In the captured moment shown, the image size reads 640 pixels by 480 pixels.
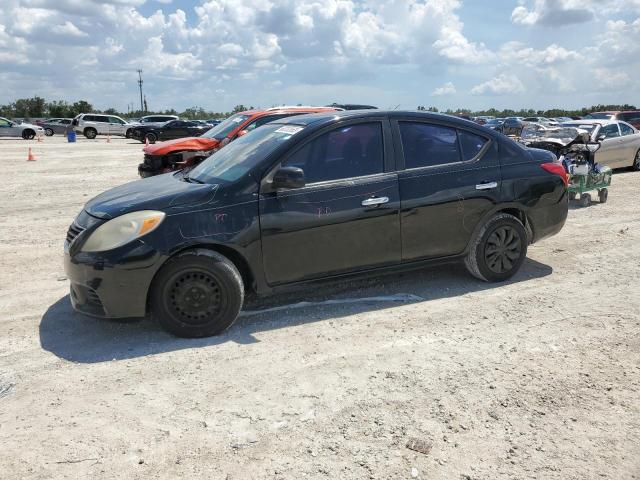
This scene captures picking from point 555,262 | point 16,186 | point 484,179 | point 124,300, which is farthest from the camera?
point 16,186

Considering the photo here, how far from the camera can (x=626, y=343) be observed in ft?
14.0

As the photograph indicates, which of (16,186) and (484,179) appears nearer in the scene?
(484,179)

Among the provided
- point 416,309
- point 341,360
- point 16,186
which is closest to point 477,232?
point 416,309

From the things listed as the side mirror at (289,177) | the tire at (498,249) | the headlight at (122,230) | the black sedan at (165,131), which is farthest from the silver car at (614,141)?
the black sedan at (165,131)

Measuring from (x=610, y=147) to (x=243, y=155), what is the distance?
39.5 ft

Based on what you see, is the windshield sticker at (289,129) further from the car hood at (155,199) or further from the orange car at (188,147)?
the orange car at (188,147)

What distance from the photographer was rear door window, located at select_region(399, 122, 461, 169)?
17.0 feet

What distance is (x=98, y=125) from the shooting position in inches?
1521

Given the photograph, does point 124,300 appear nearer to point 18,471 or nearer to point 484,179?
point 18,471

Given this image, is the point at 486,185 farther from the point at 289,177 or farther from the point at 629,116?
the point at 629,116

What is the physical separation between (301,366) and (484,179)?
107 inches

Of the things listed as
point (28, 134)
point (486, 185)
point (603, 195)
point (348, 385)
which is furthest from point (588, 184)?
point (28, 134)

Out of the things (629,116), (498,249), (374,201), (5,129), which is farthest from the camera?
(5,129)

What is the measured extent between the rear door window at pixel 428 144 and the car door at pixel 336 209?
0.20 meters
